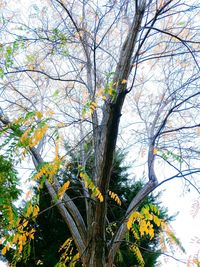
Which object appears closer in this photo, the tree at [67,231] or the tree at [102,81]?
the tree at [102,81]

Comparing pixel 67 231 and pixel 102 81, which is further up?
pixel 102 81

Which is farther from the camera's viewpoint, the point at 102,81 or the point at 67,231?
the point at 67,231

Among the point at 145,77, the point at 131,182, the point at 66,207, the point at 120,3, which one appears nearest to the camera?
the point at 120,3

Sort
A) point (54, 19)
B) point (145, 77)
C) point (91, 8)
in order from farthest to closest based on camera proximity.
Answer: point (145, 77)
point (54, 19)
point (91, 8)

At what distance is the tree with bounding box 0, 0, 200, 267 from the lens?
3049 millimetres

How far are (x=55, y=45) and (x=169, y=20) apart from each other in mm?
1585

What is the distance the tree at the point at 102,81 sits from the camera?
305 cm

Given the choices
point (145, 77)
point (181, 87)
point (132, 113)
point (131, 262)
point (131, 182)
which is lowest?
point (131, 262)

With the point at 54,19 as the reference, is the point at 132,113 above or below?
below

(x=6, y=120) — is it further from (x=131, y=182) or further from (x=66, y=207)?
(x=131, y=182)

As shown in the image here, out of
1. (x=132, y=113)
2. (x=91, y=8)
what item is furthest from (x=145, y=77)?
(x=91, y=8)

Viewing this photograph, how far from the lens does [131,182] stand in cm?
559

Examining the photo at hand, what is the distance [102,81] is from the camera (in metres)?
4.55

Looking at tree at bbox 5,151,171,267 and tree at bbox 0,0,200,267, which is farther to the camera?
tree at bbox 5,151,171,267
